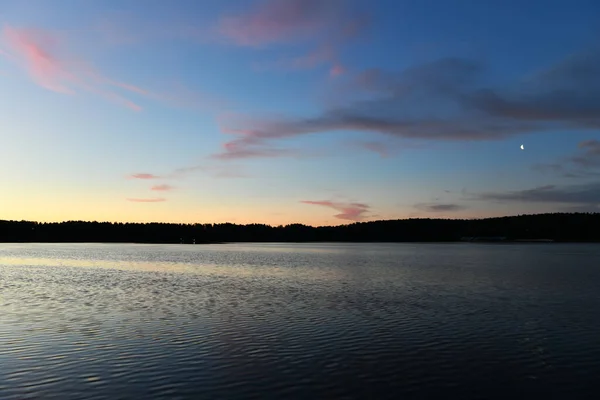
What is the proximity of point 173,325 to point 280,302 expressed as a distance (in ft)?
47.2

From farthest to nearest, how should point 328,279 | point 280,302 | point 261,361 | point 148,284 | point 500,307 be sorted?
point 328,279 → point 148,284 → point 280,302 → point 500,307 → point 261,361

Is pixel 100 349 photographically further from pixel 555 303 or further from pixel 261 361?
pixel 555 303

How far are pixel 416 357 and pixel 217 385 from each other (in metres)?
10.3

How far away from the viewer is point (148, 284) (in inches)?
2584

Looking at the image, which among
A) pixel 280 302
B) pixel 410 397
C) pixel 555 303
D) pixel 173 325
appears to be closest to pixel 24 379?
pixel 173 325

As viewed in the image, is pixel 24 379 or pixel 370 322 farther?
pixel 370 322

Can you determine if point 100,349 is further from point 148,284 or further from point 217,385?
point 148,284

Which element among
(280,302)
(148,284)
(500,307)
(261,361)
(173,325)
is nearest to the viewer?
(261,361)

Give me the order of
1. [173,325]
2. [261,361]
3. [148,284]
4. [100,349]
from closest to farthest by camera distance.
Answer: [261,361] → [100,349] → [173,325] → [148,284]

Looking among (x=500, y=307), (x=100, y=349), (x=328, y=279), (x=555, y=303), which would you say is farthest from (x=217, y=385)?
(x=328, y=279)

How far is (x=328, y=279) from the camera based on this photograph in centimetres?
7306

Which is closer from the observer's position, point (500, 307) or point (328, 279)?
point (500, 307)

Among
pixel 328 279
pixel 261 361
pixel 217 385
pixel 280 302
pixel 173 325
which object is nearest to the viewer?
pixel 217 385

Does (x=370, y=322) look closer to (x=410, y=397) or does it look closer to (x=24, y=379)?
(x=410, y=397)
